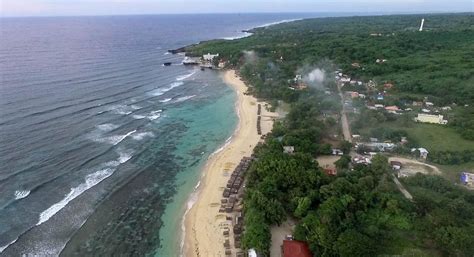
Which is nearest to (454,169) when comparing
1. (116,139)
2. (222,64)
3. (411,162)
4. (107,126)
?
(411,162)

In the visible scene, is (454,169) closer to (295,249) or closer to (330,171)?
(330,171)

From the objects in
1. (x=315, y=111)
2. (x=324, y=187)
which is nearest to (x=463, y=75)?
(x=315, y=111)

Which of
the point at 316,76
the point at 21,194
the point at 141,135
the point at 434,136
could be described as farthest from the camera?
the point at 316,76

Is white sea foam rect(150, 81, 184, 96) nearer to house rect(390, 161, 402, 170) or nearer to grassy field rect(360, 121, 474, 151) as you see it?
grassy field rect(360, 121, 474, 151)

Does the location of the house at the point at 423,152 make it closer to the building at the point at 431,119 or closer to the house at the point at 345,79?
the building at the point at 431,119

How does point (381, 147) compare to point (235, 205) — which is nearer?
point (235, 205)

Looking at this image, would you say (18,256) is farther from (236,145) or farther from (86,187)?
(236,145)
